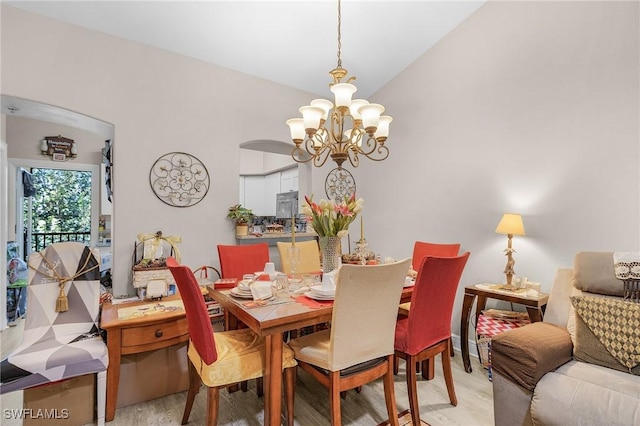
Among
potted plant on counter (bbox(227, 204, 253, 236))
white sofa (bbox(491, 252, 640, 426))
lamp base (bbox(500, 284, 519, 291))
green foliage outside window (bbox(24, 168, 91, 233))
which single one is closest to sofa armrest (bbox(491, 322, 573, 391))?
white sofa (bbox(491, 252, 640, 426))

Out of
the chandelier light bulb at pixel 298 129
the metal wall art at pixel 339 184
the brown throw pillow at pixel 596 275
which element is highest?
the chandelier light bulb at pixel 298 129

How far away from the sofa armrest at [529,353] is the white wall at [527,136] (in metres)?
1.04

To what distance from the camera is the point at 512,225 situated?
2.56 meters

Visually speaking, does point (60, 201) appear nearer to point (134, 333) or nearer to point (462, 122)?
point (134, 333)

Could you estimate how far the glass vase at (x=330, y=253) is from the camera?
7.06 feet

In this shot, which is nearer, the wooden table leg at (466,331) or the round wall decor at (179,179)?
the wooden table leg at (466,331)

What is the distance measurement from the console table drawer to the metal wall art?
2.52m

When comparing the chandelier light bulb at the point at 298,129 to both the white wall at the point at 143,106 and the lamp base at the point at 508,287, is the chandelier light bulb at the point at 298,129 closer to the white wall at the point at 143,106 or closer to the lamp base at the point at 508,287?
the white wall at the point at 143,106

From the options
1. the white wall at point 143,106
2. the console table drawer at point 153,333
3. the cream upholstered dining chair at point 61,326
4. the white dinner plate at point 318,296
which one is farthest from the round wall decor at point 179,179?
the white dinner plate at point 318,296

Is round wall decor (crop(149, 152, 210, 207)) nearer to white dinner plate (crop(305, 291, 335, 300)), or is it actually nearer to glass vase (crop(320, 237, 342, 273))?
glass vase (crop(320, 237, 342, 273))

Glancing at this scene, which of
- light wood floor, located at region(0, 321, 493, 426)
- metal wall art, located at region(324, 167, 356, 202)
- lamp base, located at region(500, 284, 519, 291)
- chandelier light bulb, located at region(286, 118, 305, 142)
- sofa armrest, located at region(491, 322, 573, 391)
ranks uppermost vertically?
chandelier light bulb, located at region(286, 118, 305, 142)

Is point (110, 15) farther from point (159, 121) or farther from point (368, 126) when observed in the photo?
point (368, 126)

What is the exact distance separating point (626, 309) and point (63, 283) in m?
3.33

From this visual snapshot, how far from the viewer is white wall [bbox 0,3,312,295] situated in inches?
97.1
